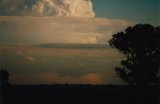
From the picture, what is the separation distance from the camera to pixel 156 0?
25.9 ft

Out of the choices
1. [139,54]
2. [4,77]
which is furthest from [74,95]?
[139,54]

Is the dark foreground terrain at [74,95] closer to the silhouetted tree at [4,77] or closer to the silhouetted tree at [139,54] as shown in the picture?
the silhouetted tree at [4,77]

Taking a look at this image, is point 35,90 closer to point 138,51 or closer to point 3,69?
point 3,69

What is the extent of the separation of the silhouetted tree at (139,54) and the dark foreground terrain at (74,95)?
0.73m

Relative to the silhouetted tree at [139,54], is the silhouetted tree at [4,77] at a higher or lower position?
lower

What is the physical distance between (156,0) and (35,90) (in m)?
3.55

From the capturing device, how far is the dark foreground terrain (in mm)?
8141

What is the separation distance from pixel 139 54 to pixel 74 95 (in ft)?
10.9

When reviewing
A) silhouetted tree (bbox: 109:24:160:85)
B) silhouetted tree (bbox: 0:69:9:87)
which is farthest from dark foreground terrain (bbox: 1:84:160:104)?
silhouetted tree (bbox: 109:24:160:85)

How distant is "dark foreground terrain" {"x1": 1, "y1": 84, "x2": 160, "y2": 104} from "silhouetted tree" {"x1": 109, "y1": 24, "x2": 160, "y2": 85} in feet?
2.41

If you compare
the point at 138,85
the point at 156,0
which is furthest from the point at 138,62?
→ the point at 156,0

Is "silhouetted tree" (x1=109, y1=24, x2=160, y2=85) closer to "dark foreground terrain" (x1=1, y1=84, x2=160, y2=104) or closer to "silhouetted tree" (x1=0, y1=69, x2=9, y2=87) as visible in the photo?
"dark foreground terrain" (x1=1, y1=84, x2=160, y2=104)

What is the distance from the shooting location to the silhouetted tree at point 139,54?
10.4 metres

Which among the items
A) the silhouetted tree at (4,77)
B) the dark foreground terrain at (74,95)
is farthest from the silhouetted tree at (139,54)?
the silhouetted tree at (4,77)
